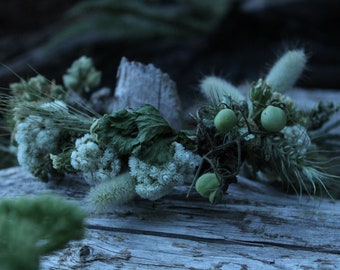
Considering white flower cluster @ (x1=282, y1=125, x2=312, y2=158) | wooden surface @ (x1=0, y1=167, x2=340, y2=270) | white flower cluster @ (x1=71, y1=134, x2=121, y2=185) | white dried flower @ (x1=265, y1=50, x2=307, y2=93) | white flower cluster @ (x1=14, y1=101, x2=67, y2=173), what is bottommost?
wooden surface @ (x1=0, y1=167, x2=340, y2=270)

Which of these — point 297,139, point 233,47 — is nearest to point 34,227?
point 297,139

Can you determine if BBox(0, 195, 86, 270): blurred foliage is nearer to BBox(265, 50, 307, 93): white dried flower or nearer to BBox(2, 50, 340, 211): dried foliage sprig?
BBox(2, 50, 340, 211): dried foliage sprig

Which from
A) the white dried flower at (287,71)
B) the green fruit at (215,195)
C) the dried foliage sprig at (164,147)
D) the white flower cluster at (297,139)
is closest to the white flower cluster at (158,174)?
the dried foliage sprig at (164,147)

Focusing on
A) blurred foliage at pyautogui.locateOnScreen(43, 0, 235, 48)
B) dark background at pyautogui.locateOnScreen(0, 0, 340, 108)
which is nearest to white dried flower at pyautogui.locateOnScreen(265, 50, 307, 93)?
dark background at pyautogui.locateOnScreen(0, 0, 340, 108)

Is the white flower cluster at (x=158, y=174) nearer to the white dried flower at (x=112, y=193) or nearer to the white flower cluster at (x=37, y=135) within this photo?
the white dried flower at (x=112, y=193)

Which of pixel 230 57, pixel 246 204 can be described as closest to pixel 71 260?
pixel 246 204
